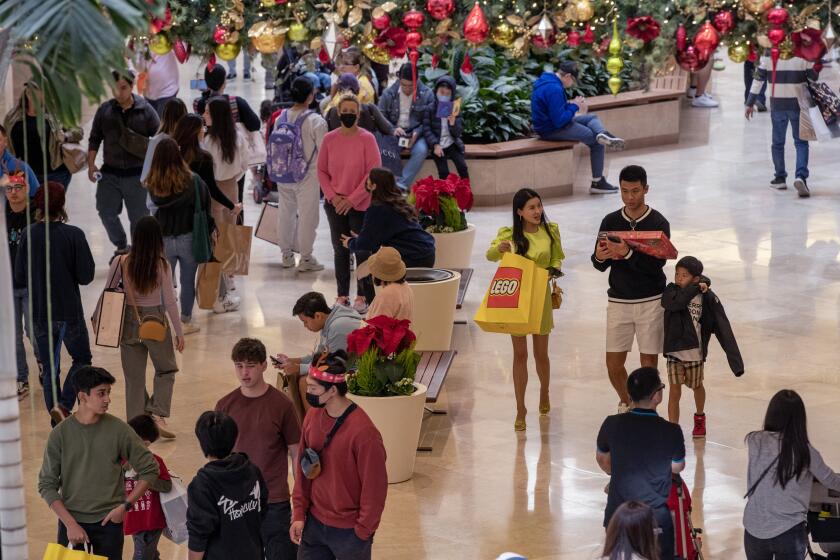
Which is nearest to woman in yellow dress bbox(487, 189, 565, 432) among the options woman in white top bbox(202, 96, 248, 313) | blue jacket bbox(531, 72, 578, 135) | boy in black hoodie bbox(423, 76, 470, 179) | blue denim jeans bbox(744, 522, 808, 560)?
blue denim jeans bbox(744, 522, 808, 560)

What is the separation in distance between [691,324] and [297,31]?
10.2ft

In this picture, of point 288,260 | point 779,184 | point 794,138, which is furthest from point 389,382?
point 779,184

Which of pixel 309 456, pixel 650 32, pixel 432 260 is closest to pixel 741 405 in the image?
pixel 432 260

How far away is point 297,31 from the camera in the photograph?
6.95 m

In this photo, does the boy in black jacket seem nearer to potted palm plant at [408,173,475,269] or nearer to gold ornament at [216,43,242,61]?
gold ornament at [216,43,242,61]

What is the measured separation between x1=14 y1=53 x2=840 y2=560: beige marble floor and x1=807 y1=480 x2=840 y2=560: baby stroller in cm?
109

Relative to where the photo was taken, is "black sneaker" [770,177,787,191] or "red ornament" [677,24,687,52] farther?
"black sneaker" [770,177,787,191]

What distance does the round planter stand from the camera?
10.3m

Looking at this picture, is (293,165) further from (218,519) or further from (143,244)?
(218,519)

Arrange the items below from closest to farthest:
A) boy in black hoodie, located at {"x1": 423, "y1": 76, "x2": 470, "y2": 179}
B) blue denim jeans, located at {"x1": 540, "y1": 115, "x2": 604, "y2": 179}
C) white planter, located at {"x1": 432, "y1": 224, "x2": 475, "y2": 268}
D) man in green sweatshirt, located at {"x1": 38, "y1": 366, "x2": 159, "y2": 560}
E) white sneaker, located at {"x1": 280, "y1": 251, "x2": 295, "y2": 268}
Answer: man in green sweatshirt, located at {"x1": 38, "y1": 366, "x2": 159, "y2": 560}, white planter, located at {"x1": 432, "y1": 224, "x2": 475, "y2": 268}, white sneaker, located at {"x1": 280, "y1": 251, "x2": 295, "y2": 268}, boy in black hoodie, located at {"x1": 423, "y1": 76, "x2": 470, "y2": 179}, blue denim jeans, located at {"x1": 540, "y1": 115, "x2": 604, "y2": 179}

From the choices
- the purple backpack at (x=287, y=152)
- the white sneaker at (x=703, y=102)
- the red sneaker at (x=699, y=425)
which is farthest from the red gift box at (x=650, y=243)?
the white sneaker at (x=703, y=102)

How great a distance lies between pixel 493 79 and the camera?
18703 mm

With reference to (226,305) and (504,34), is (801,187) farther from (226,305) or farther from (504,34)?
(504,34)

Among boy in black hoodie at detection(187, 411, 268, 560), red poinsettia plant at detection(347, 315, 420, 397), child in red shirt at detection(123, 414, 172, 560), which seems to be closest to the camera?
boy in black hoodie at detection(187, 411, 268, 560)
